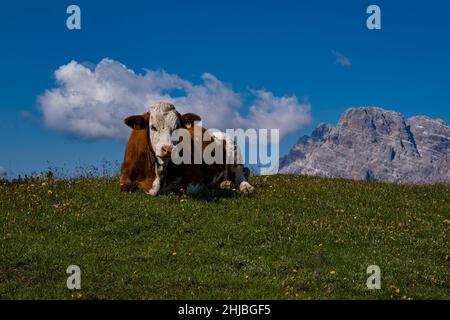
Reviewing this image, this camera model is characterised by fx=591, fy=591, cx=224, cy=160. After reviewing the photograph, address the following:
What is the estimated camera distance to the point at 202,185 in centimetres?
2297

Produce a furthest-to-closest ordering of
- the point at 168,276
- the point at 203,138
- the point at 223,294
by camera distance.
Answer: the point at 203,138 < the point at 168,276 < the point at 223,294

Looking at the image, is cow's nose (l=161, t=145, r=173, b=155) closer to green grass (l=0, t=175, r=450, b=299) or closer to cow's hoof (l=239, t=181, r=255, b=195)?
green grass (l=0, t=175, r=450, b=299)

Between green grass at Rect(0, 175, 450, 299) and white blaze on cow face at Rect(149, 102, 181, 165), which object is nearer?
green grass at Rect(0, 175, 450, 299)

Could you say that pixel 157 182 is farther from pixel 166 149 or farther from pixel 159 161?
pixel 166 149

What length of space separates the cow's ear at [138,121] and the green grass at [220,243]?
2.54 m

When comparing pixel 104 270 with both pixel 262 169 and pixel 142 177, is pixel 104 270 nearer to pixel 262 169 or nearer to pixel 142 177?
pixel 142 177

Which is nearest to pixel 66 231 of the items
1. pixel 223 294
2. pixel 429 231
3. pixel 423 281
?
pixel 223 294

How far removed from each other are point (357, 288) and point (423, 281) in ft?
7.72

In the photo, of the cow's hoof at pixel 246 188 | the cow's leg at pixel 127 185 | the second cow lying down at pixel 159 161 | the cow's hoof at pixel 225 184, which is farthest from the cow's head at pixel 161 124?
the cow's hoof at pixel 246 188

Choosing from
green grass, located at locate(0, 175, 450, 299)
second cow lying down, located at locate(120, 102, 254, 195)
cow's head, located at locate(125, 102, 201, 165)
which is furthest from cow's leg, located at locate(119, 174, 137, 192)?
cow's head, located at locate(125, 102, 201, 165)

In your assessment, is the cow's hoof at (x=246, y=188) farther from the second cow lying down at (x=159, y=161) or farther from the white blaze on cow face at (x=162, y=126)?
the white blaze on cow face at (x=162, y=126)

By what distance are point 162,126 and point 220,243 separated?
224 inches

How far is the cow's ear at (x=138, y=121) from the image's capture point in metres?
21.6

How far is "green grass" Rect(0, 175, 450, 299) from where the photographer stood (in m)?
13.8
